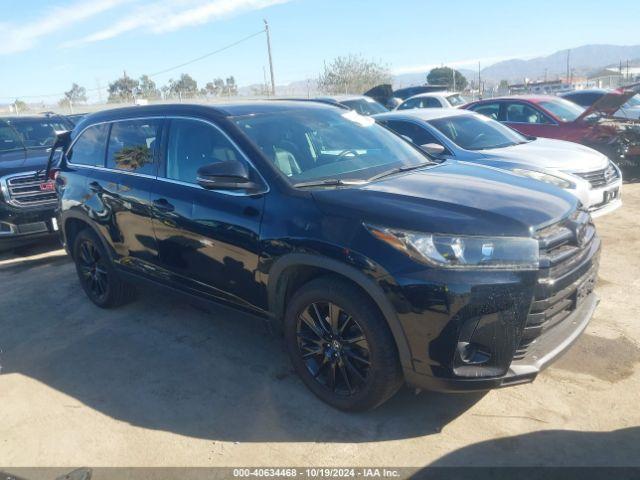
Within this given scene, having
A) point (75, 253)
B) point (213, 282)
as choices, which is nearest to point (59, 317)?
point (75, 253)

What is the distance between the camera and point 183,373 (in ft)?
12.7

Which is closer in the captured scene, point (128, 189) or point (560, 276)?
point (560, 276)

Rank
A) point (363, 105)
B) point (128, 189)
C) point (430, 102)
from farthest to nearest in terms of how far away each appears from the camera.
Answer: point (430, 102) → point (363, 105) → point (128, 189)

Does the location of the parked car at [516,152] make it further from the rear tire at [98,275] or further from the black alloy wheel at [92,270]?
the black alloy wheel at [92,270]

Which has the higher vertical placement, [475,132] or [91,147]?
[91,147]

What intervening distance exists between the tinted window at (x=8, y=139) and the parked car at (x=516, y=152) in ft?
17.9

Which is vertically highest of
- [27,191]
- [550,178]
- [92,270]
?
[27,191]

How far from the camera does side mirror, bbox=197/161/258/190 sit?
3292mm

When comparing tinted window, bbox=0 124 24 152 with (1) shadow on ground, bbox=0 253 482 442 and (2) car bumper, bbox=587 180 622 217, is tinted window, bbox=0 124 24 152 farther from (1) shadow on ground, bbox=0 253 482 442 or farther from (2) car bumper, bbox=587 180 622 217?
(2) car bumper, bbox=587 180 622 217

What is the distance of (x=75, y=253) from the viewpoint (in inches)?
210

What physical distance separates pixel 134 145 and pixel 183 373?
6.17 ft

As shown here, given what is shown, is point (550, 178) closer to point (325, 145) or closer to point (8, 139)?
point (325, 145)

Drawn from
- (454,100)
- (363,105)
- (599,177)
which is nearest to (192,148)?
(599,177)

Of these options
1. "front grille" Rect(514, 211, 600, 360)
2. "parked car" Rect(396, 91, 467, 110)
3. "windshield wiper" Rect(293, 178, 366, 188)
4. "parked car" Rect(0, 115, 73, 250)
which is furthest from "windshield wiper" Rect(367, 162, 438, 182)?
"parked car" Rect(396, 91, 467, 110)
